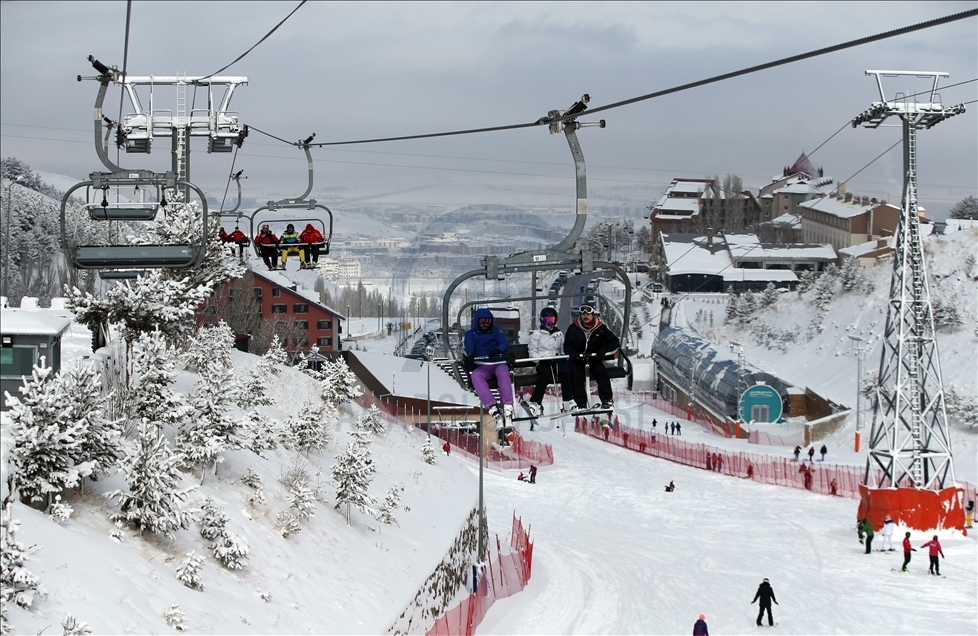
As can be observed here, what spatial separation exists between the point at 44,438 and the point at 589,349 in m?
6.04

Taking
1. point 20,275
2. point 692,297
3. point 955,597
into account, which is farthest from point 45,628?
point 692,297

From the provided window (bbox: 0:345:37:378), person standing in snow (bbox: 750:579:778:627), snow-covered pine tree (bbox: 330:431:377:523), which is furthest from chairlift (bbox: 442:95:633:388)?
person standing in snow (bbox: 750:579:778:627)

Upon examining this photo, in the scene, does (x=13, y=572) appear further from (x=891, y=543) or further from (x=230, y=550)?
(x=891, y=543)

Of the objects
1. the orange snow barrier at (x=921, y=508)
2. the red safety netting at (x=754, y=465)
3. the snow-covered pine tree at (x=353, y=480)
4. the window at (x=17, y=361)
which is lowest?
the red safety netting at (x=754, y=465)

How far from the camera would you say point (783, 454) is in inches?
1593

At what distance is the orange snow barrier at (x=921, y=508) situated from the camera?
25125 millimetres

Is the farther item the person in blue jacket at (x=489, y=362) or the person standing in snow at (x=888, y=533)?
the person standing in snow at (x=888, y=533)

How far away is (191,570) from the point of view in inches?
486

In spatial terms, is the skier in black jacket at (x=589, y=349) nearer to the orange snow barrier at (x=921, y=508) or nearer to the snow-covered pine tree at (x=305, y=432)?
the snow-covered pine tree at (x=305, y=432)

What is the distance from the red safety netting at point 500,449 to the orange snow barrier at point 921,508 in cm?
1401

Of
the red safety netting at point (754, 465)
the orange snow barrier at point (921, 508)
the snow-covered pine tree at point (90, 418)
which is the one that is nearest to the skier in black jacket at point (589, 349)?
the snow-covered pine tree at point (90, 418)

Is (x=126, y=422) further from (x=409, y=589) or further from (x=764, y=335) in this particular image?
(x=764, y=335)

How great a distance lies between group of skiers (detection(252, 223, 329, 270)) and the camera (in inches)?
727

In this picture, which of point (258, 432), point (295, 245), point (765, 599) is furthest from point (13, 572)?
point (765, 599)
